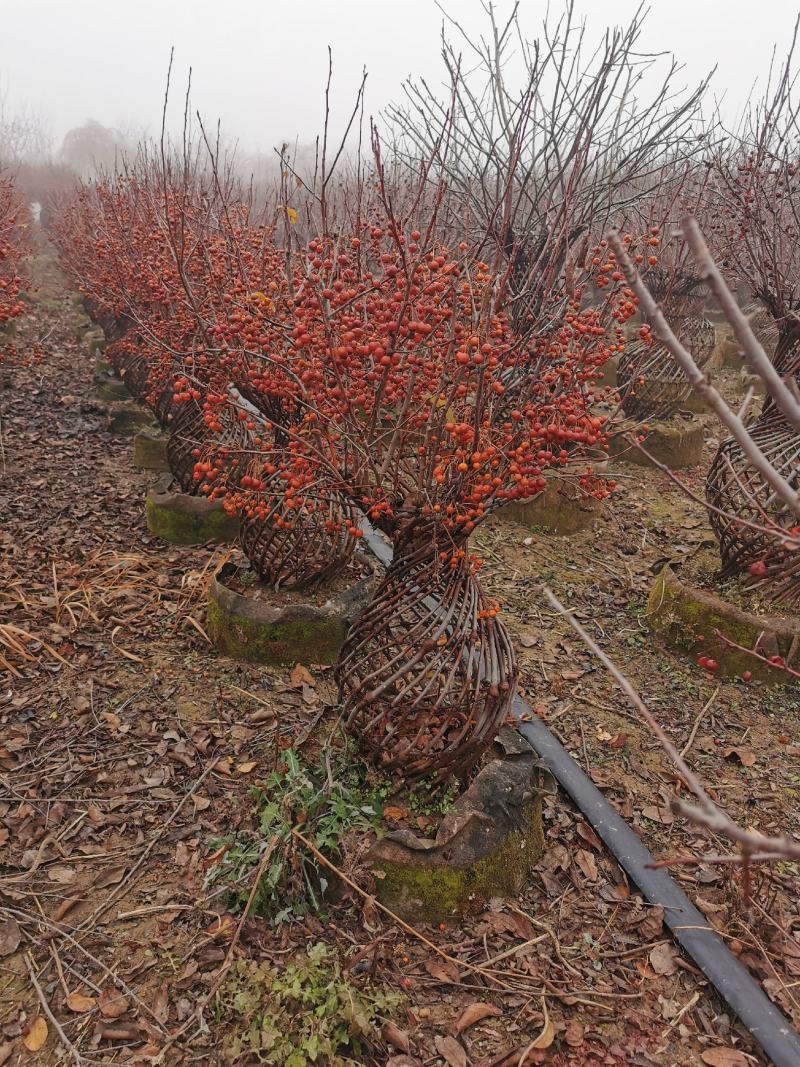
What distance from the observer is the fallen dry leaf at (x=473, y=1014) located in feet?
7.13

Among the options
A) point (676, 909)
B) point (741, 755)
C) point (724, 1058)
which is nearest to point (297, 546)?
point (676, 909)

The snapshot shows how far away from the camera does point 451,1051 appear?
6.88ft

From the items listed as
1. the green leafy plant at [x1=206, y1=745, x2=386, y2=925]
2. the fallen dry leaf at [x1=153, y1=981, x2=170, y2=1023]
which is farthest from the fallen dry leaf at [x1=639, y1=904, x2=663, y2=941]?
the fallen dry leaf at [x1=153, y1=981, x2=170, y2=1023]

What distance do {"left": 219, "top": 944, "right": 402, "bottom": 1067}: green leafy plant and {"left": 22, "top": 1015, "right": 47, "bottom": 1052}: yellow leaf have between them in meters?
0.53

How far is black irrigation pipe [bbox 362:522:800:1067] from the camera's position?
2.16 metres

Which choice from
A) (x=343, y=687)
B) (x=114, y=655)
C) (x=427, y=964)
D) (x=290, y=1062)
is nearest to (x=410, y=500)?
(x=343, y=687)

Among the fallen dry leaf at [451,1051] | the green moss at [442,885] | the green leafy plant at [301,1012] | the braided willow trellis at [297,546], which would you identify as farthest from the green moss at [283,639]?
the fallen dry leaf at [451,1051]

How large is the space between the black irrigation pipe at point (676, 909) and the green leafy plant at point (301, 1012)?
3.59ft

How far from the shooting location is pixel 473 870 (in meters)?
2.44

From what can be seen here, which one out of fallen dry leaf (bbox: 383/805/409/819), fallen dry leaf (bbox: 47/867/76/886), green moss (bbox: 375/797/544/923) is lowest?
fallen dry leaf (bbox: 47/867/76/886)

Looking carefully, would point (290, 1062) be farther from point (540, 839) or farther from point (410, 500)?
point (410, 500)

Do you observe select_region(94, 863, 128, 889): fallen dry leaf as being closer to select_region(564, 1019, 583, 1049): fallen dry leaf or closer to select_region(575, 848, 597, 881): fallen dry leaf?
select_region(564, 1019, 583, 1049): fallen dry leaf

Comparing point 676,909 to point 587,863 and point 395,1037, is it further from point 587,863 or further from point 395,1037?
point 395,1037

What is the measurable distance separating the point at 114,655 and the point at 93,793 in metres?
1.04
